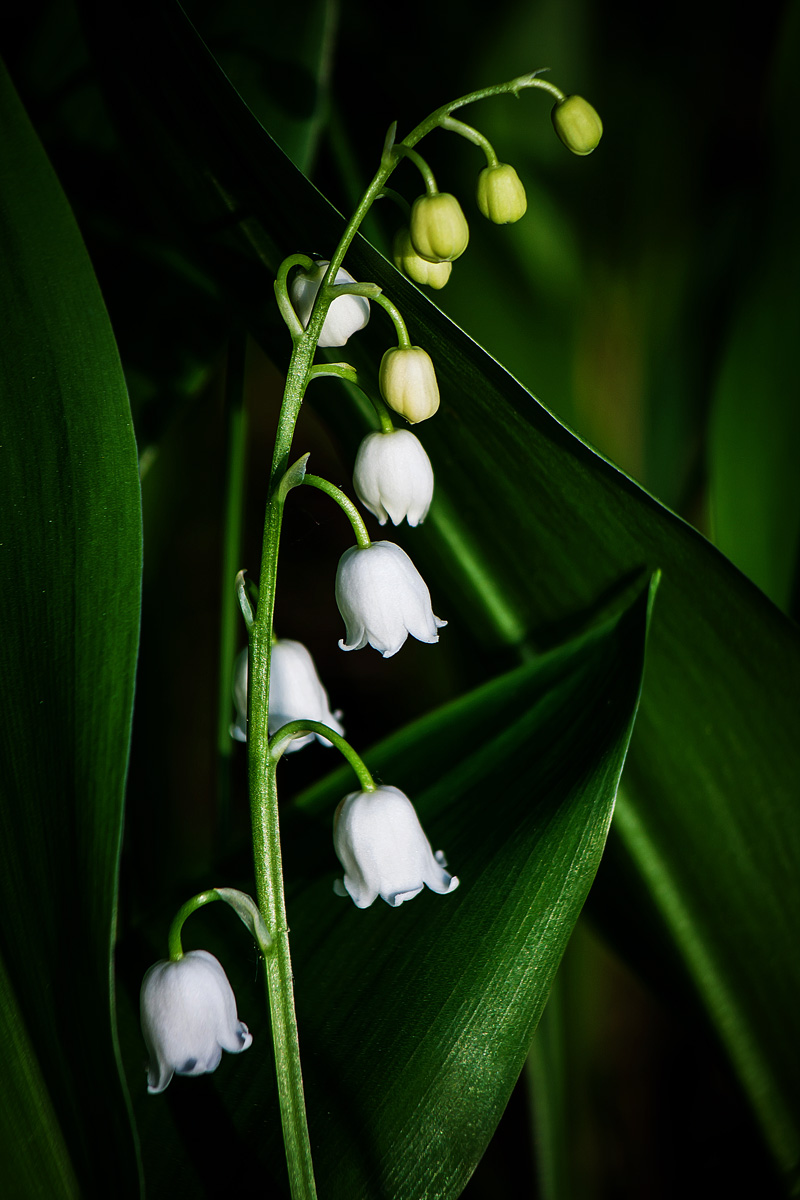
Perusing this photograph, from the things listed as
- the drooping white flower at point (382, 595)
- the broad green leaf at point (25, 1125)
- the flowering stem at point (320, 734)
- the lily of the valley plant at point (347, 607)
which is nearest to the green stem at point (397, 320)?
the lily of the valley plant at point (347, 607)

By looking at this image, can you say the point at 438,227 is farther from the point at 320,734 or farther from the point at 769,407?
the point at 769,407

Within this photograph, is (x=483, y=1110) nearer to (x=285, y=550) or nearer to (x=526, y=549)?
(x=526, y=549)

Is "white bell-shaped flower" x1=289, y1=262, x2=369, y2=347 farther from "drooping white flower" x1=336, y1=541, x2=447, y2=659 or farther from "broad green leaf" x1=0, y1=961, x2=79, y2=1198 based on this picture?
"broad green leaf" x1=0, y1=961, x2=79, y2=1198

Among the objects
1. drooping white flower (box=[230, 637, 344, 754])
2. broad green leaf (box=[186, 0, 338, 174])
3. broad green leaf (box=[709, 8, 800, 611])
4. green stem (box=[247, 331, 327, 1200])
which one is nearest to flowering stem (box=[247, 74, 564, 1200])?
green stem (box=[247, 331, 327, 1200])

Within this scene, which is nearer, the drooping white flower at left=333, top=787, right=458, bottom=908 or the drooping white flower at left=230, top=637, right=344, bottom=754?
the drooping white flower at left=333, top=787, right=458, bottom=908

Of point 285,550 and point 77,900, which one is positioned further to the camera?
point 285,550

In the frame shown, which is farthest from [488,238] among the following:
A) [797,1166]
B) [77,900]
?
[797,1166]
